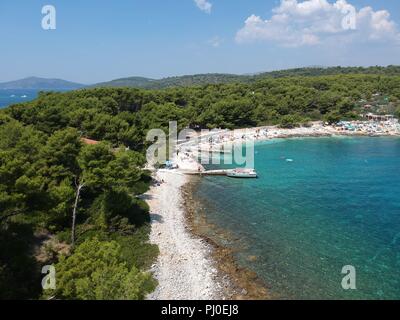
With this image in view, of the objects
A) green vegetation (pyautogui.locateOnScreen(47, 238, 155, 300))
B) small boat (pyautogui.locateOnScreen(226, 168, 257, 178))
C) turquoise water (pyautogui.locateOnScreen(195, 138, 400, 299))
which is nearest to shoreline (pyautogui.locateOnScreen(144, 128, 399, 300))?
turquoise water (pyautogui.locateOnScreen(195, 138, 400, 299))

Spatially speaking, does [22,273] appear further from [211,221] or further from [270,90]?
[270,90]

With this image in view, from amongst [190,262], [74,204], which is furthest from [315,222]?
[74,204]

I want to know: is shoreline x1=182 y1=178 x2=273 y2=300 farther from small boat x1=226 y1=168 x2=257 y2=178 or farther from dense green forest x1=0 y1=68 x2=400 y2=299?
small boat x1=226 y1=168 x2=257 y2=178

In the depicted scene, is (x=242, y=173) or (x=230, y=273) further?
(x=242, y=173)

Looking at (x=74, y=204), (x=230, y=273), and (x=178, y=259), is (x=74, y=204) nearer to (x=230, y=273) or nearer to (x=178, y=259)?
(x=178, y=259)

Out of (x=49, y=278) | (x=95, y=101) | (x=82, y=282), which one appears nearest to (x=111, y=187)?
(x=49, y=278)
